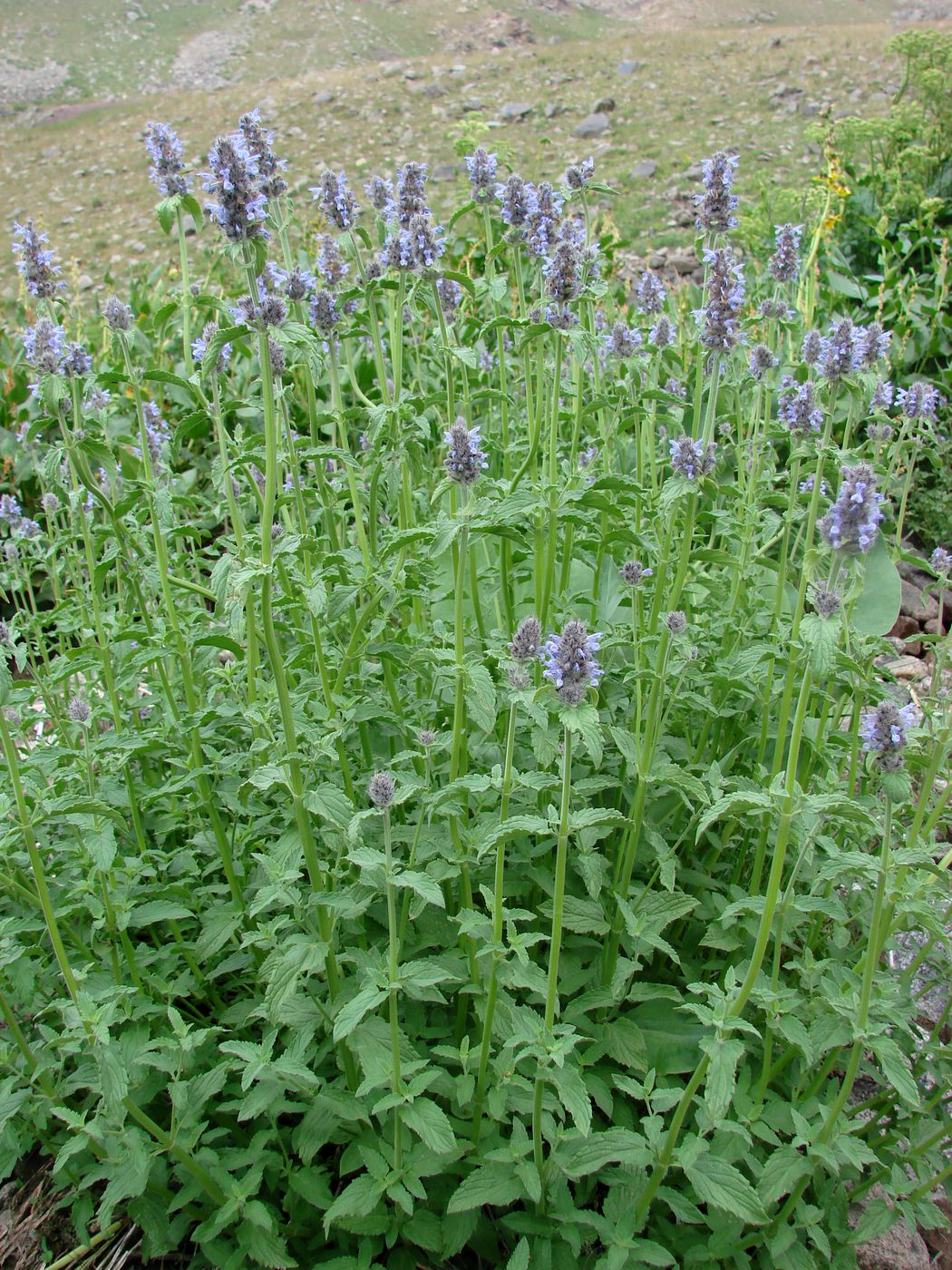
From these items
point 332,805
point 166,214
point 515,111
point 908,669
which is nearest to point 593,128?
point 515,111

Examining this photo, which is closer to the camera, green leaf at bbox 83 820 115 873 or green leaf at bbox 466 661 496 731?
green leaf at bbox 466 661 496 731

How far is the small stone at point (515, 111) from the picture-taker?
16.1 m

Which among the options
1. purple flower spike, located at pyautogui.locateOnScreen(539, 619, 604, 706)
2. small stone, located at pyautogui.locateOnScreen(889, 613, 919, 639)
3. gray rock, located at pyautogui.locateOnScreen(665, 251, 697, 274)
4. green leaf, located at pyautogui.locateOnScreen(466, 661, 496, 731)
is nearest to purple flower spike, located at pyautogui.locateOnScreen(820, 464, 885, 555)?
purple flower spike, located at pyautogui.locateOnScreen(539, 619, 604, 706)

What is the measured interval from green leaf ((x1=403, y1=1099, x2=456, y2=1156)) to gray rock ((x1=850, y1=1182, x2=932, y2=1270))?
1.18 m

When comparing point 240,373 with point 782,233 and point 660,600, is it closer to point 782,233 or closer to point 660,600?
point 782,233

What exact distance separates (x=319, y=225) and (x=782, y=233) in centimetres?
512

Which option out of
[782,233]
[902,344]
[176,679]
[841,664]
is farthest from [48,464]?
[902,344]

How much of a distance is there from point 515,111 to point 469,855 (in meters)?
17.1

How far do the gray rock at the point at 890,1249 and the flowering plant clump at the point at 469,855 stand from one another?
0.07 metres

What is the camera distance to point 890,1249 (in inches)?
93.0

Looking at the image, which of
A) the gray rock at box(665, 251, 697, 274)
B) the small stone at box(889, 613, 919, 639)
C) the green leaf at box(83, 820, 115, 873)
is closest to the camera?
the green leaf at box(83, 820, 115, 873)

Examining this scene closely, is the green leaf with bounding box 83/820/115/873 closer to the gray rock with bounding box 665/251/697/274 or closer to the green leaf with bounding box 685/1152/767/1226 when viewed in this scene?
the green leaf with bounding box 685/1152/767/1226

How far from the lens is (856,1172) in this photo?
7.39 feet

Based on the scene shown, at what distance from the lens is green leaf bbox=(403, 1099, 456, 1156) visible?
189 centimetres
